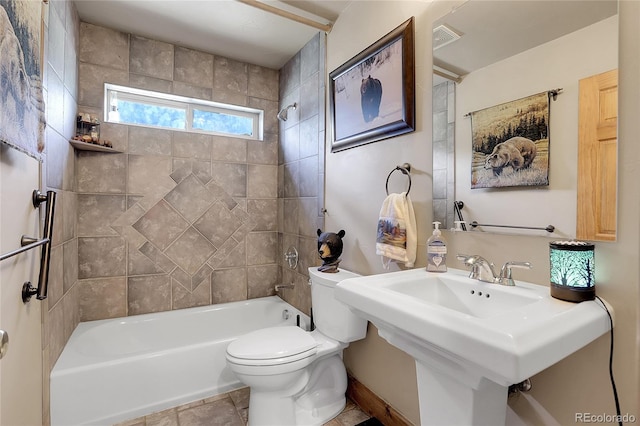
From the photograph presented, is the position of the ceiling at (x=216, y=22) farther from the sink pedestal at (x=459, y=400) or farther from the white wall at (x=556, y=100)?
the sink pedestal at (x=459, y=400)

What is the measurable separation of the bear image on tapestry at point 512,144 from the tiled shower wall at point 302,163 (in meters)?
1.16

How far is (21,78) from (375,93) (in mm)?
1486

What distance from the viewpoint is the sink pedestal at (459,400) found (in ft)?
2.95

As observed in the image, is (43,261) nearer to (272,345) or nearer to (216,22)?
(272,345)

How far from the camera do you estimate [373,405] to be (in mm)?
1691

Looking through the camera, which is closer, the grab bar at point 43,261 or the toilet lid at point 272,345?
the grab bar at point 43,261

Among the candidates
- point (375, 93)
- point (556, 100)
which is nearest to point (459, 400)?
point (556, 100)

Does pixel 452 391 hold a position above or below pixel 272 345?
above

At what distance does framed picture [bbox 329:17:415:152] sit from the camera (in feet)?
4.77

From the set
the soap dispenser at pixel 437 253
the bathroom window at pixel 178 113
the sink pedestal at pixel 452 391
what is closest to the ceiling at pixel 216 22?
the bathroom window at pixel 178 113

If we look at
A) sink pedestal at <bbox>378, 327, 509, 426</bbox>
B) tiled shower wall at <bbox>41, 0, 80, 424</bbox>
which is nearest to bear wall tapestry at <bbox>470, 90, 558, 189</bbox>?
sink pedestal at <bbox>378, 327, 509, 426</bbox>

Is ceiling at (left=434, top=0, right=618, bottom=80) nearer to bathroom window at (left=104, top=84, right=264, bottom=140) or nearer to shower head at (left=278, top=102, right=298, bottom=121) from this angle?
shower head at (left=278, top=102, right=298, bottom=121)

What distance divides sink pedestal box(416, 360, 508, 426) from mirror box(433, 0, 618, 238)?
21.4 inches

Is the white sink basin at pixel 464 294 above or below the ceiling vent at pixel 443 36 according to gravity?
below
